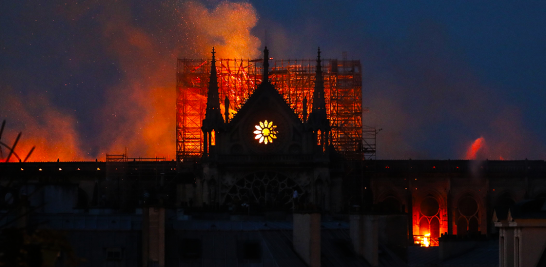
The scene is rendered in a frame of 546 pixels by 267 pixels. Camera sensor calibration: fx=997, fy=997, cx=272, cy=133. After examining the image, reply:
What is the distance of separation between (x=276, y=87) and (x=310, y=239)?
60.3 m

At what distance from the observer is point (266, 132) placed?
8056 cm

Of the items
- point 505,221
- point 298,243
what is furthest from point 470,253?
point 505,221

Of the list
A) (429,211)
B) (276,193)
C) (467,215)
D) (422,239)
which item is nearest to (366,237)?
(276,193)

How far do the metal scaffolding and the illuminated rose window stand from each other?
68.6ft

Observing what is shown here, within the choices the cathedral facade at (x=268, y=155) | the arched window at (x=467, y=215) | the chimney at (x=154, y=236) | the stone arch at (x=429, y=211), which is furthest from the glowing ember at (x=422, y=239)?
the chimney at (x=154, y=236)

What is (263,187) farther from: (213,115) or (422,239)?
(422,239)

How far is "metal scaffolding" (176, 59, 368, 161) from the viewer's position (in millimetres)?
102812

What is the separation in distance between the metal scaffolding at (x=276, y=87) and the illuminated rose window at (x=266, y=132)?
68.6 ft

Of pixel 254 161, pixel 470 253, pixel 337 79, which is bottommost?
pixel 470 253

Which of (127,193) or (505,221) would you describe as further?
(127,193)

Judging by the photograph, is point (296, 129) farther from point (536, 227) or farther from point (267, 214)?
point (536, 227)

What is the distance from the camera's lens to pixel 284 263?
1770 inches

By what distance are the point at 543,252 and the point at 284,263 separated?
14.0 metres

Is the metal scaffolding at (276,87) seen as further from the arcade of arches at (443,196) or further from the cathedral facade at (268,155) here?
the cathedral facade at (268,155)
